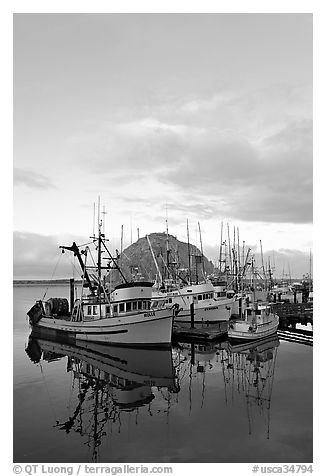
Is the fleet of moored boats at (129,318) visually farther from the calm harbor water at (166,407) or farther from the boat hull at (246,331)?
the calm harbor water at (166,407)

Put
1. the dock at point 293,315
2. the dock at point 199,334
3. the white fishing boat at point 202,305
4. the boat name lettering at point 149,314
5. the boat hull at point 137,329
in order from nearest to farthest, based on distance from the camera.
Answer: the boat name lettering at point 149,314, the boat hull at point 137,329, the dock at point 199,334, the white fishing boat at point 202,305, the dock at point 293,315

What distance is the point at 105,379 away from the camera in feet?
83.0

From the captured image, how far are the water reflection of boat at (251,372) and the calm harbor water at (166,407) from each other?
0.25ft

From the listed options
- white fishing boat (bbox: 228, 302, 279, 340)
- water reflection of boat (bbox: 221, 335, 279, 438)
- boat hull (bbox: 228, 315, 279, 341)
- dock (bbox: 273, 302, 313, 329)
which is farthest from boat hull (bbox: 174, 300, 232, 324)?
water reflection of boat (bbox: 221, 335, 279, 438)

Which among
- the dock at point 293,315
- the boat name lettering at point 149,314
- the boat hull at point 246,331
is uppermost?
the boat name lettering at point 149,314

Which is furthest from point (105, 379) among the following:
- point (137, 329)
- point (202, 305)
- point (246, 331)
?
point (202, 305)

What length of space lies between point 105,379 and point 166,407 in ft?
24.0

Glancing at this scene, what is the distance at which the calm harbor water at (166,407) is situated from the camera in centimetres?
1431

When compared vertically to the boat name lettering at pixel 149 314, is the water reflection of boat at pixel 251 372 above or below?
below

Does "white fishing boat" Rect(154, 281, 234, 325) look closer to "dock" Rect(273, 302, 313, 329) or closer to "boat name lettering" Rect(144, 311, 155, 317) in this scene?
"dock" Rect(273, 302, 313, 329)

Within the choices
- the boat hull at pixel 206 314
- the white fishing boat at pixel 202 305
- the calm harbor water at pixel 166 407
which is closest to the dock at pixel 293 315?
the boat hull at pixel 206 314

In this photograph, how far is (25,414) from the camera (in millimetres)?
18922

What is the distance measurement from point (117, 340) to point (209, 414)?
19.2 meters
